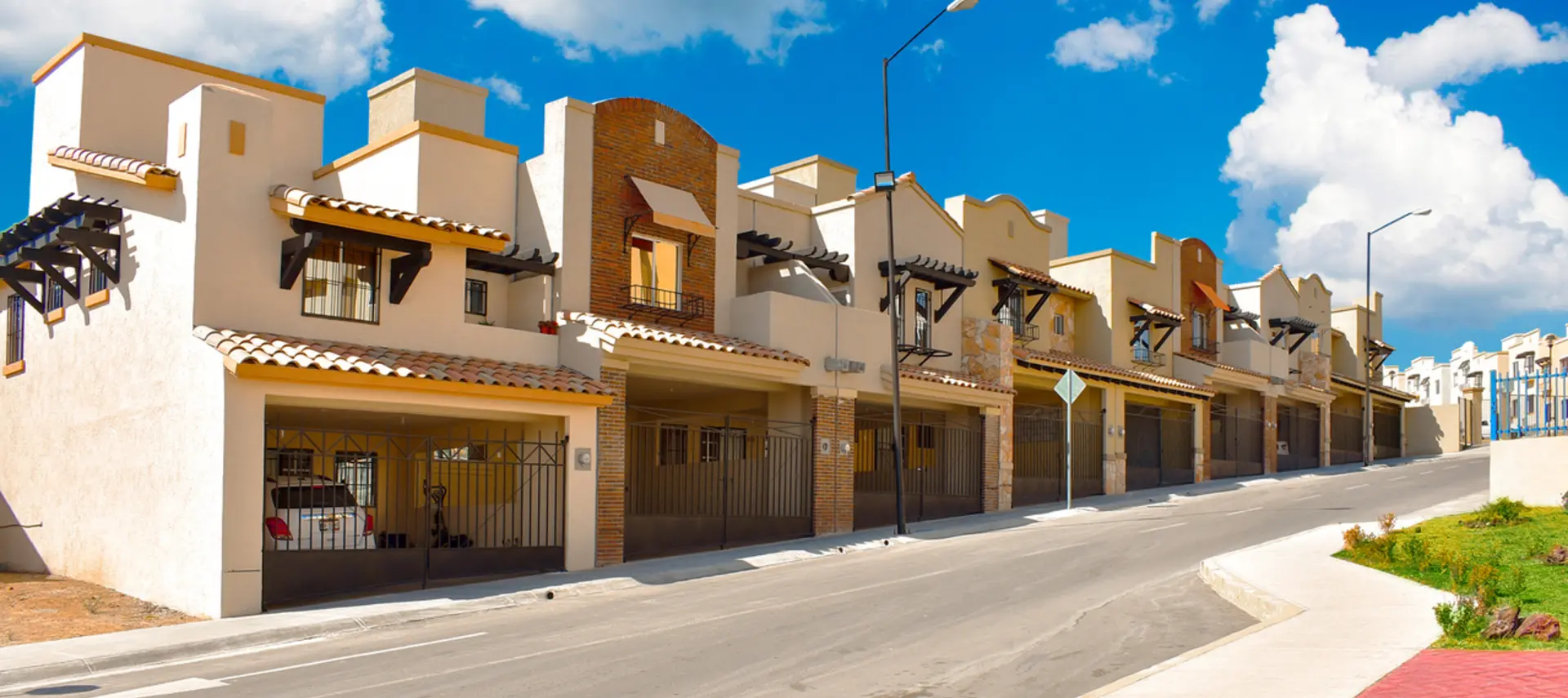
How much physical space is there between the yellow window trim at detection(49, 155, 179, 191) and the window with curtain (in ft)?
7.01

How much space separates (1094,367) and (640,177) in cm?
1728

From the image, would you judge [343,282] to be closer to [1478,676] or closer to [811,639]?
[811,639]

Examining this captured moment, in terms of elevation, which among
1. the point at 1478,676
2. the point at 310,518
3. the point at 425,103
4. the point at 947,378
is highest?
the point at 425,103

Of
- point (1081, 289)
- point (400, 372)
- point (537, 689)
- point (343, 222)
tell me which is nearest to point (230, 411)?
point (400, 372)

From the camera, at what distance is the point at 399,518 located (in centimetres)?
2428

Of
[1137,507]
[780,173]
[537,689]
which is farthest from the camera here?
[780,173]

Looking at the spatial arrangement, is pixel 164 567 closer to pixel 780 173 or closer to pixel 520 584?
pixel 520 584

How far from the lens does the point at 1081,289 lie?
40.2 metres

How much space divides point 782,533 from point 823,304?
4.90 m

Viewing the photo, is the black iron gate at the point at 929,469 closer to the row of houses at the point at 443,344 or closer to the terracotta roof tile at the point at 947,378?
the row of houses at the point at 443,344

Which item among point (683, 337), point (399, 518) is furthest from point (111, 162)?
point (683, 337)

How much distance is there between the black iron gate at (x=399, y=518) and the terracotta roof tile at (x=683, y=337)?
219 cm

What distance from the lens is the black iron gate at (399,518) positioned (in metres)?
17.0

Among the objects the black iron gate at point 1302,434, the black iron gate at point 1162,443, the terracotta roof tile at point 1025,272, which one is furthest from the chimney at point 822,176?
the black iron gate at point 1302,434
